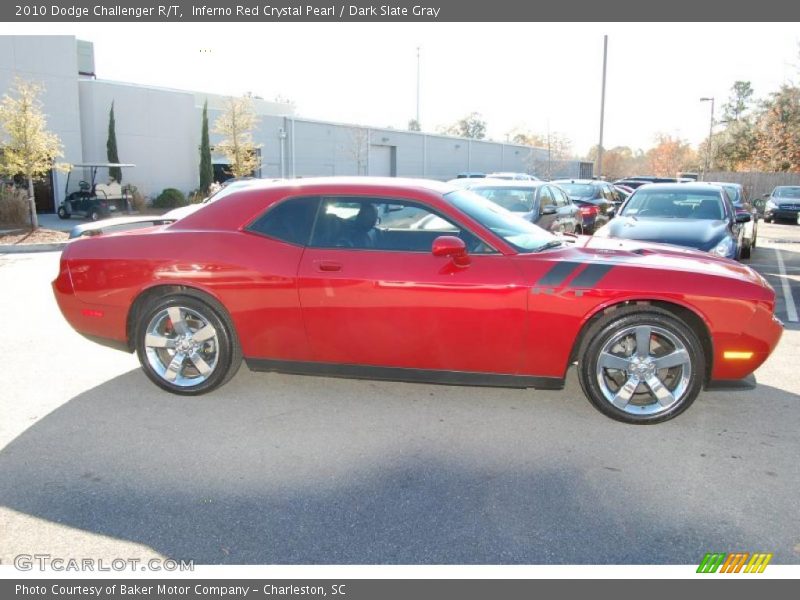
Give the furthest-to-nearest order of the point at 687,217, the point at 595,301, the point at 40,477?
the point at 687,217 → the point at 595,301 → the point at 40,477

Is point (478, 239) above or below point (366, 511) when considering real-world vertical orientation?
above

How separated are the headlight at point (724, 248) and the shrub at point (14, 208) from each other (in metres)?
17.6

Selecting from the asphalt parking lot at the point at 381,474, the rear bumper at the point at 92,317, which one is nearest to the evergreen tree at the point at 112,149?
the asphalt parking lot at the point at 381,474

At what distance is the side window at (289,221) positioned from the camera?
4.68 meters

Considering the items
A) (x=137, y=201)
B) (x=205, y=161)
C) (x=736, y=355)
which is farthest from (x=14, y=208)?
(x=736, y=355)

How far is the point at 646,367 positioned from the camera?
4301 mm

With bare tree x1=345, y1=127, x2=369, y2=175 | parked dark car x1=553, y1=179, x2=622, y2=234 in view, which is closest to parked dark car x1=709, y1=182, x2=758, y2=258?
parked dark car x1=553, y1=179, x2=622, y2=234

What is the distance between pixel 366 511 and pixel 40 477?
189 cm

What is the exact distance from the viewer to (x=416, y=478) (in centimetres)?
359

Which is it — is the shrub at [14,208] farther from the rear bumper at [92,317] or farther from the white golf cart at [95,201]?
the rear bumper at [92,317]

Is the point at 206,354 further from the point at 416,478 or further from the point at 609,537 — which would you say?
the point at 609,537

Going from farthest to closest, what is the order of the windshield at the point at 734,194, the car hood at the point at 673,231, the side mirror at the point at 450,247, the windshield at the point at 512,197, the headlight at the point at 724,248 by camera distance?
the windshield at the point at 734,194, the windshield at the point at 512,197, the car hood at the point at 673,231, the headlight at the point at 724,248, the side mirror at the point at 450,247

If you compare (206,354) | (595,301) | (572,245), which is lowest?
(206,354)

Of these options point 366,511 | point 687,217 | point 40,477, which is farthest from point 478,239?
point 687,217
